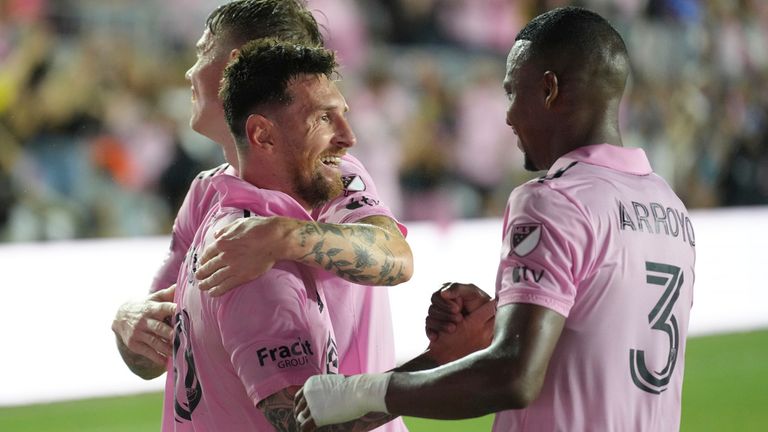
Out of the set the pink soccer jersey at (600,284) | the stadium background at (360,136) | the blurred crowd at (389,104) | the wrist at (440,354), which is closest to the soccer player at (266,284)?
the wrist at (440,354)

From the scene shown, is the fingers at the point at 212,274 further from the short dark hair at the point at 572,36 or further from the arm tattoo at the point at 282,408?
the short dark hair at the point at 572,36

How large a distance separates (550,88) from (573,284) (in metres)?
0.44

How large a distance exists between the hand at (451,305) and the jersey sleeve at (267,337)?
12.9 inches

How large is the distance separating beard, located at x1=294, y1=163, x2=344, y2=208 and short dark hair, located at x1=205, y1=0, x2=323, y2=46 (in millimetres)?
526

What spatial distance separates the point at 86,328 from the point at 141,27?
269 cm

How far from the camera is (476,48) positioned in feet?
33.1

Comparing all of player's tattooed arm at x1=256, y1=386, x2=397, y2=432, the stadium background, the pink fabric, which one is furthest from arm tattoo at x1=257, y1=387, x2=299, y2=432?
the stadium background

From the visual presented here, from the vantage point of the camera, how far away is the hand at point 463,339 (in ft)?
7.52

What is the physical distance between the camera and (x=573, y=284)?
1.94 meters

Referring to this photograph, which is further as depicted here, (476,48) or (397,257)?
(476,48)

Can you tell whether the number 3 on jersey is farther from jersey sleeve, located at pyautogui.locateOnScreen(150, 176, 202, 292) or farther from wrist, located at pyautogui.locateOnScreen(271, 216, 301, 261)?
jersey sleeve, located at pyautogui.locateOnScreen(150, 176, 202, 292)

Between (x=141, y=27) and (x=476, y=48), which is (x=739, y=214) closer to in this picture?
(x=476, y=48)

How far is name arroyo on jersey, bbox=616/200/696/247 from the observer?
203 centimetres

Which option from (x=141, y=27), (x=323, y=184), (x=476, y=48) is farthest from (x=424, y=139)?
(x=323, y=184)
